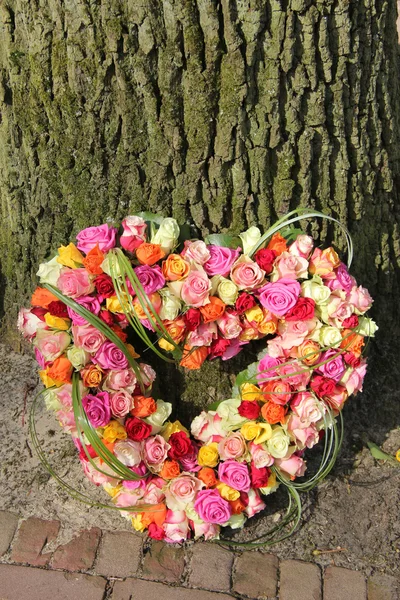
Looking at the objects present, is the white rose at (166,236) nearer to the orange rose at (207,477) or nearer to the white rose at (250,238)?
the white rose at (250,238)

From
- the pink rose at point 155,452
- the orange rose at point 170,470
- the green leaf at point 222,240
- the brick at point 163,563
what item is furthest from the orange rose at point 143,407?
the green leaf at point 222,240

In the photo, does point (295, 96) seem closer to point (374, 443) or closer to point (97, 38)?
point (97, 38)

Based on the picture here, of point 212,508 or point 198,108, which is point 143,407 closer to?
point 212,508

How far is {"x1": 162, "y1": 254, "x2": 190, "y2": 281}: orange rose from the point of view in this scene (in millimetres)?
2218

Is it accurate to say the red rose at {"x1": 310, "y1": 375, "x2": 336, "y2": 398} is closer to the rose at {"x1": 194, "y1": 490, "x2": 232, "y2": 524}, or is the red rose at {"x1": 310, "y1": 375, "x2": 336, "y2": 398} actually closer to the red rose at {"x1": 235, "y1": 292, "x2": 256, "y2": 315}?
the red rose at {"x1": 235, "y1": 292, "x2": 256, "y2": 315}

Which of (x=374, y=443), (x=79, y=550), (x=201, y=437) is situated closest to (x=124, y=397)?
(x=201, y=437)

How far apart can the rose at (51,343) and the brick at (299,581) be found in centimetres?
118

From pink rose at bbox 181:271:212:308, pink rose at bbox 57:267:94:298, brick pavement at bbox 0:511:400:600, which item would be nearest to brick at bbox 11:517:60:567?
brick pavement at bbox 0:511:400:600

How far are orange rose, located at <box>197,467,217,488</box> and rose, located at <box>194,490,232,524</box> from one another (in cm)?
4

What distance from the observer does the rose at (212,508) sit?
2.31 m

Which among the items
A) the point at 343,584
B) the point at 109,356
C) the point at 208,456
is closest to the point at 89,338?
the point at 109,356

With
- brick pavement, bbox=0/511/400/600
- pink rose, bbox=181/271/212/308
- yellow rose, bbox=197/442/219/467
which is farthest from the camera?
yellow rose, bbox=197/442/219/467

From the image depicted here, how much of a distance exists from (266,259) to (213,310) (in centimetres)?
27

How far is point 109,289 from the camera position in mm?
2248
